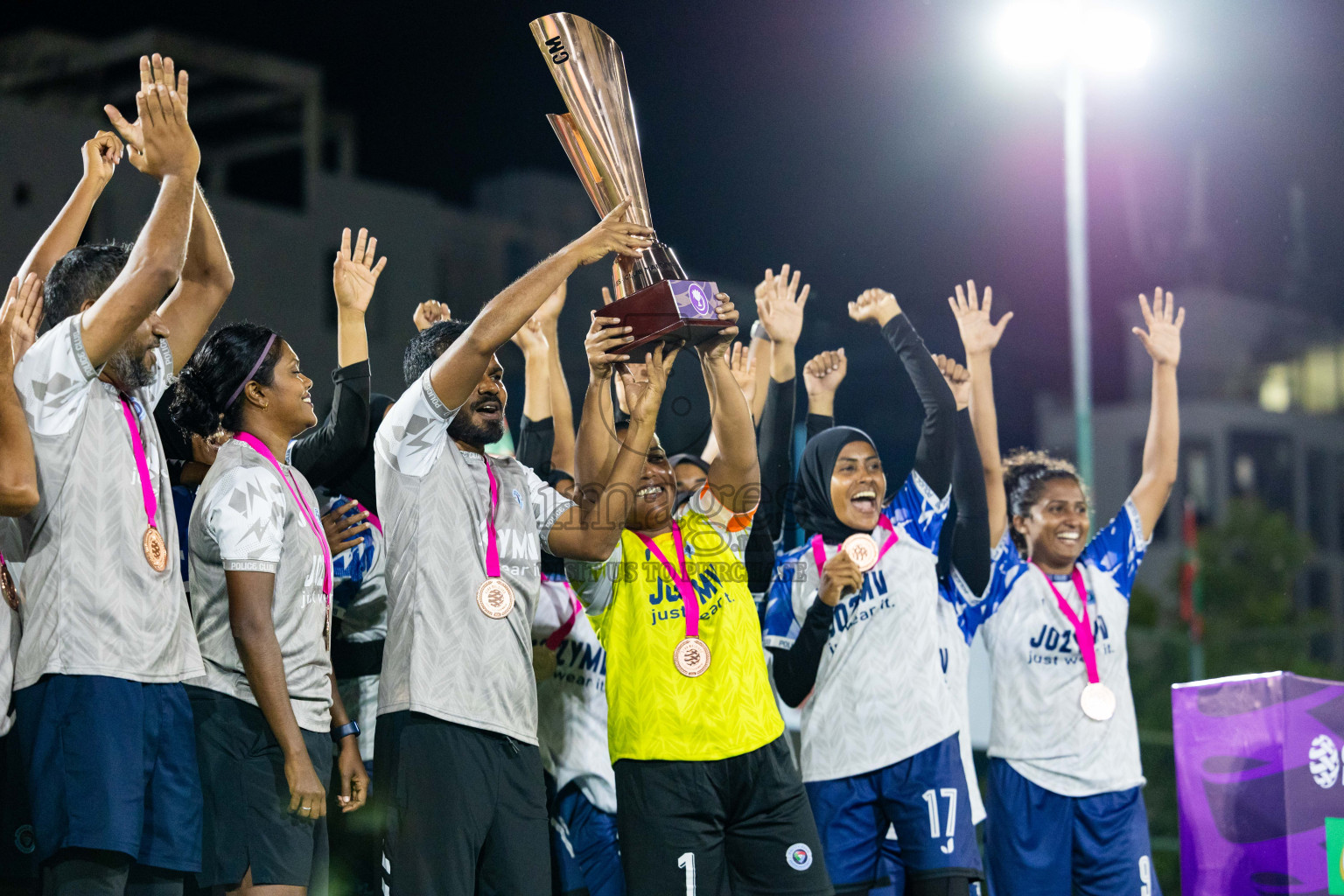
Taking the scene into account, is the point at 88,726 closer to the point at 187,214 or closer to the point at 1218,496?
the point at 187,214

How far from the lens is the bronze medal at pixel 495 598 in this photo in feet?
10.4

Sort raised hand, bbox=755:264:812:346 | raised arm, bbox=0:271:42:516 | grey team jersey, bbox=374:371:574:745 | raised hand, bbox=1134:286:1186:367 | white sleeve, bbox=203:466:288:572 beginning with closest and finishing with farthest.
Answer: raised arm, bbox=0:271:42:516, white sleeve, bbox=203:466:288:572, grey team jersey, bbox=374:371:574:745, raised hand, bbox=755:264:812:346, raised hand, bbox=1134:286:1186:367

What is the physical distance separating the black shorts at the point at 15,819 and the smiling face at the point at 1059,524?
11.5 feet

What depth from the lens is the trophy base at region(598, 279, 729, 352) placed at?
332 cm

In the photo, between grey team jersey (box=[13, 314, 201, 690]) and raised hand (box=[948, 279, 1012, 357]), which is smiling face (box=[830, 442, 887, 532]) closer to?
raised hand (box=[948, 279, 1012, 357])

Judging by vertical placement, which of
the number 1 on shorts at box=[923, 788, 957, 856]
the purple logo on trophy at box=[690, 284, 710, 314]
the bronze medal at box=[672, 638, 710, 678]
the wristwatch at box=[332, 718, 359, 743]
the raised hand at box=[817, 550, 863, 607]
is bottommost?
the number 1 on shorts at box=[923, 788, 957, 856]

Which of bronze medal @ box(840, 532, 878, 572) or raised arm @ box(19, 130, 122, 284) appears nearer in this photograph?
raised arm @ box(19, 130, 122, 284)

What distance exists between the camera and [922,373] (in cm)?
440

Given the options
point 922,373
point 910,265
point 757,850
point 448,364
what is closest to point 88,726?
point 448,364

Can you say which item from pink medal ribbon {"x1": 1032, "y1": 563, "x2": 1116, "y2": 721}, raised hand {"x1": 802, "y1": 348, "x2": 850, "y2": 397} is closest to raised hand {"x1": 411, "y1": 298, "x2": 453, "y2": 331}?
raised hand {"x1": 802, "y1": 348, "x2": 850, "y2": 397}

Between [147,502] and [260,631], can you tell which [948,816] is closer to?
[260,631]

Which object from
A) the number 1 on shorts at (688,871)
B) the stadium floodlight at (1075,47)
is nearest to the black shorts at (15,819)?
the number 1 on shorts at (688,871)

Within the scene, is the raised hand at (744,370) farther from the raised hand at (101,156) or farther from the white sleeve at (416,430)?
the raised hand at (101,156)

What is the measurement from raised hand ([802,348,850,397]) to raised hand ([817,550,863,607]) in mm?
984
